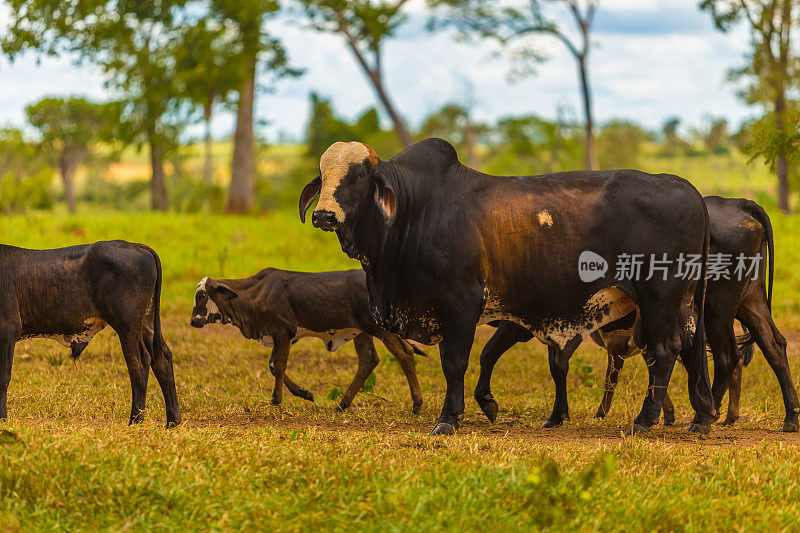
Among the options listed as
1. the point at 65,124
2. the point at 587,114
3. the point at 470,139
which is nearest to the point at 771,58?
the point at 587,114

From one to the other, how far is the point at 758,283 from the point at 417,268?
333cm

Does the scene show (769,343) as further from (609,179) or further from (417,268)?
(417,268)

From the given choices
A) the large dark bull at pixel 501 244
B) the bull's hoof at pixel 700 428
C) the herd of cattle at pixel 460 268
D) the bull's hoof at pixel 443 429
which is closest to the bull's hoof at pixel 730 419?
the herd of cattle at pixel 460 268

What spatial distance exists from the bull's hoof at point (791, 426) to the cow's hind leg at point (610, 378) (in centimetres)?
149

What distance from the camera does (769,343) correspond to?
26.9 feet

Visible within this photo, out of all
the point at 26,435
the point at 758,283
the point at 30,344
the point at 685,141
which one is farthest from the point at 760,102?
the point at 685,141

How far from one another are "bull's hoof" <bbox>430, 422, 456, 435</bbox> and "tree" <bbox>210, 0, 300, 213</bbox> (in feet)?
57.2

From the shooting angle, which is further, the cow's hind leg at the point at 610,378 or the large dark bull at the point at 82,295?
the cow's hind leg at the point at 610,378

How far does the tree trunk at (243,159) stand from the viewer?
81.0 ft

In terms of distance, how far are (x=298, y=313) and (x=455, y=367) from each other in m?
3.02

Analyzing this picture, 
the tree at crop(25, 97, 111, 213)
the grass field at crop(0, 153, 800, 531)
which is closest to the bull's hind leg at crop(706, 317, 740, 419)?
the grass field at crop(0, 153, 800, 531)

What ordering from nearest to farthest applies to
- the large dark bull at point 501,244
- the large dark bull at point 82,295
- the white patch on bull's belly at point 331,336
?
the large dark bull at point 501,244 < the large dark bull at point 82,295 < the white patch on bull's belly at point 331,336

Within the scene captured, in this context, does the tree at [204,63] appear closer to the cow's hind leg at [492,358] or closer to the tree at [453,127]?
the cow's hind leg at [492,358]

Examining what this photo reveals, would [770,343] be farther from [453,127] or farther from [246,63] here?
[453,127]
